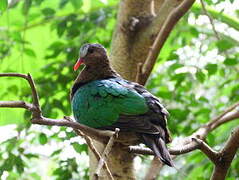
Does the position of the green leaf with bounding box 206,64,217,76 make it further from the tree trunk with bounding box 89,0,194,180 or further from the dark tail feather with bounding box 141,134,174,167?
the dark tail feather with bounding box 141,134,174,167

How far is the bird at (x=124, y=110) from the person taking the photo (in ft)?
6.75

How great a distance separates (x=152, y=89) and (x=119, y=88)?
984 mm

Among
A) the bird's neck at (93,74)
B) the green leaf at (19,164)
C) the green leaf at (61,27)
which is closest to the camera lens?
the bird's neck at (93,74)

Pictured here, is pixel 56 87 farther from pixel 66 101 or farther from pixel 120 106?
pixel 120 106

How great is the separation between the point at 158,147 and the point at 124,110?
0.25 metres

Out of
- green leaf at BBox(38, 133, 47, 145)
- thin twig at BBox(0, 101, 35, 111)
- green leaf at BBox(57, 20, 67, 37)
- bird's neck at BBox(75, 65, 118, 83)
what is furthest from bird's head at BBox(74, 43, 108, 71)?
thin twig at BBox(0, 101, 35, 111)

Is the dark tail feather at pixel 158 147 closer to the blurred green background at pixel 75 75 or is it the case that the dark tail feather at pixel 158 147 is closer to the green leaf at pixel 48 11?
the blurred green background at pixel 75 75

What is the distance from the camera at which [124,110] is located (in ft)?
6.95

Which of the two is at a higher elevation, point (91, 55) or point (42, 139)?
point (91, 55)

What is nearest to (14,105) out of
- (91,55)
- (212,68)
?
A: (91,55)

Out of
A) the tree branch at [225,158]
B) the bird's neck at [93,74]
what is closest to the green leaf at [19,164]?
the bird's neck at [93,74]

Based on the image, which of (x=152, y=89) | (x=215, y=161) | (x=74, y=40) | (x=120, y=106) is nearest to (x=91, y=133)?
(x=120, y=106)

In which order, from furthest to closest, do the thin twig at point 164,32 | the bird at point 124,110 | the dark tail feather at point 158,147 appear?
the thin twig at point 164,32 < the bird at point 124,110 < the dark tail feather at point 158,147

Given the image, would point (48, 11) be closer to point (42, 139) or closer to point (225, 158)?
point (42, 139)
